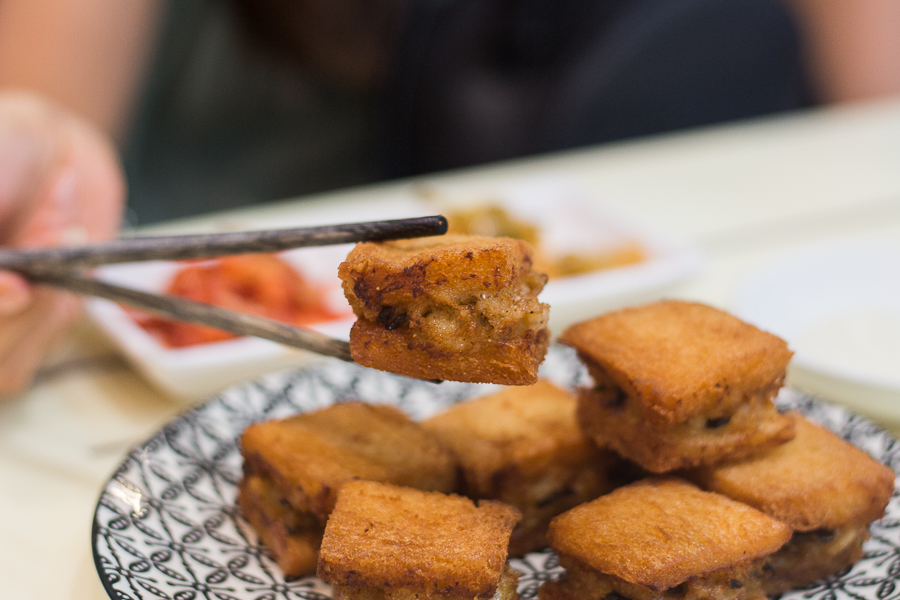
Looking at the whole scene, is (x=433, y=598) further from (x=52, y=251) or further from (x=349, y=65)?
(x=349, y=65)

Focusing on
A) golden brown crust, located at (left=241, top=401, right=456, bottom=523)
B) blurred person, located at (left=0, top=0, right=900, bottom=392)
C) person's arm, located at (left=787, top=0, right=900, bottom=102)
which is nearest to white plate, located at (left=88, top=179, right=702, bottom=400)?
golden brown crust, located at (left=241, top=401, right=456, bottom=523)

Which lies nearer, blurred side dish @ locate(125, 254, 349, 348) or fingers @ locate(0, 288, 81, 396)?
fingers @ locate(0, 288, 81, 396)

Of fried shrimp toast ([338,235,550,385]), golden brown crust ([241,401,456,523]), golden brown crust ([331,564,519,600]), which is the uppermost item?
fried shrimp toast ([338,235,550,385])

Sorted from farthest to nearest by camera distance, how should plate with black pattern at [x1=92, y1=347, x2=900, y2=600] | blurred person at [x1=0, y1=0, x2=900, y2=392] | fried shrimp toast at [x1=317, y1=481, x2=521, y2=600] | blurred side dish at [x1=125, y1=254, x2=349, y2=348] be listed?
1. blurred person at [x1=0, y1=0, x2=900, y2=392]
2. blurred side dish at [x1=125, y1=254, x2=349, y2=348]
3. plate with black pattern at [x1=92, y1=347, x2=900, y2=600]
4. fried shrimp toast at [x1=317, y1=481, x2=521, y2=600]

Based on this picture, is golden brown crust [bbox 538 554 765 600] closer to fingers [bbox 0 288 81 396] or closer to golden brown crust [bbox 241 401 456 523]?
golden brown crust [bbox 241 401 456 523]

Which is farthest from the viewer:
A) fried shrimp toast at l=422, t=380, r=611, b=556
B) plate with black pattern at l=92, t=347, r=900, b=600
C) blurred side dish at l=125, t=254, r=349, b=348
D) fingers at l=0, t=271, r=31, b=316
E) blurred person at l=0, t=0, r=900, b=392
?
blurred person at l=0, t=0, r=900, b=392

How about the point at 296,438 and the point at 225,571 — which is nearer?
the point at 225,571

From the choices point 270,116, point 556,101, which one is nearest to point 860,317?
point 556,101

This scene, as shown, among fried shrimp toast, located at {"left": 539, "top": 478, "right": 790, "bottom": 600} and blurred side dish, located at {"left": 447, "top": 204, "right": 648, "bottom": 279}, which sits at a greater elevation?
blurred side dish, located at {"left": 447, "top": 204, "right": 648, "bottom": 279}
